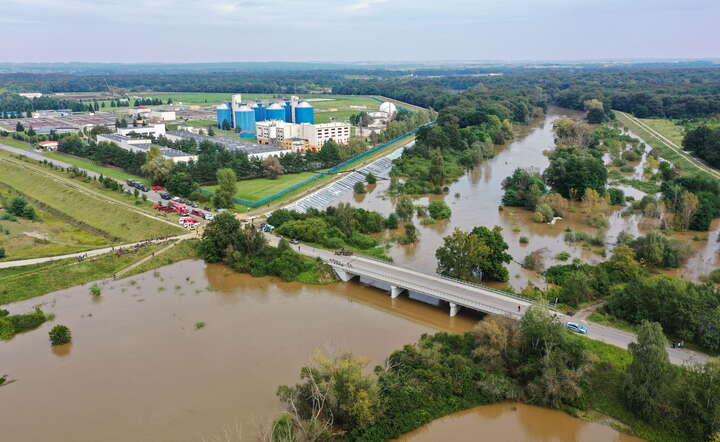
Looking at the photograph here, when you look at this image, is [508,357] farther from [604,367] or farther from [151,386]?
[151,386]

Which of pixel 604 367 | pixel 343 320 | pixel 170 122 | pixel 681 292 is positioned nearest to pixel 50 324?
pixel 343 320

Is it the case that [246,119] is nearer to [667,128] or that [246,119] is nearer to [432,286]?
[432,286]

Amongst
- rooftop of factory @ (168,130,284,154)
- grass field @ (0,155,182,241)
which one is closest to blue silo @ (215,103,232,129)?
rooftop of factory @ (168,130,284,154)

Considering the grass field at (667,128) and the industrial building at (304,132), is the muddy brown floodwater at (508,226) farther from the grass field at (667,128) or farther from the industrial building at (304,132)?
the industrial building at (304,132)

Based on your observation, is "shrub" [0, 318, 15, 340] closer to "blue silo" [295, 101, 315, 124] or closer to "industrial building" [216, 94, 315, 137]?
"industrial building" [216, 94, 315, 137]

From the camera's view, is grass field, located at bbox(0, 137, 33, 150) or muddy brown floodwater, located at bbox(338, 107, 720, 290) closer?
muddy brown floodwater, located at bbox(338, 107, 720, 290)

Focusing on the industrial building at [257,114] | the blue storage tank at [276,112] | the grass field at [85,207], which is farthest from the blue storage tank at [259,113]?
the grass field at [85,207]

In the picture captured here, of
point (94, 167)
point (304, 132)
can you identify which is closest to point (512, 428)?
point (94, 167)
